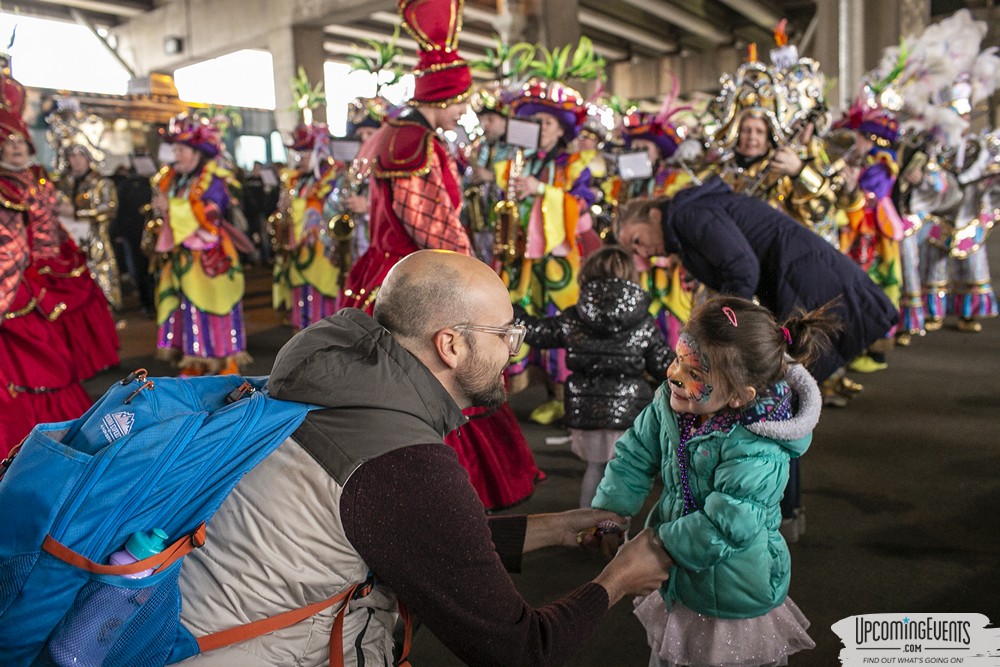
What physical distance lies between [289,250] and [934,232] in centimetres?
560

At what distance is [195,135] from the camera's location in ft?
18.8

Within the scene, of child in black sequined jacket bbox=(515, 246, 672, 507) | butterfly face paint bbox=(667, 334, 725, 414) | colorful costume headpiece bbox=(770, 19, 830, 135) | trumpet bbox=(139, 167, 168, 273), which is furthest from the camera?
trumpet bbox=(139, 167, 168, 273)

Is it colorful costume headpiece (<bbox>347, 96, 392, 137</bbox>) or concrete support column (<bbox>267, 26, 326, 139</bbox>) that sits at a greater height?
concrete support column (<bbox>267, 26, 326, 139</bbox>)

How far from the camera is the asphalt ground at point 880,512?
262 centimetres

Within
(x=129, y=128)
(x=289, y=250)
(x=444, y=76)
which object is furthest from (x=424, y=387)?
(x=129, y=128)

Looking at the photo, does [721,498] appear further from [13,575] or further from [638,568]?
[13,575]

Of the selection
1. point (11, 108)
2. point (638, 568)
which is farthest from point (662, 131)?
point (638, 568)

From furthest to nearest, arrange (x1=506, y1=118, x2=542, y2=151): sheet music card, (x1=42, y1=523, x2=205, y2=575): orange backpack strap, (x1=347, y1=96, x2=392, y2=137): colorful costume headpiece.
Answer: (x1=347, y1=96, x2=392, y2=137): colorful costume headpiece → (x1=506, y1=118, x2=542, y2=151): sheet music card → (x1=42, y1=523, x2=205, y2=575): orange backpack strap

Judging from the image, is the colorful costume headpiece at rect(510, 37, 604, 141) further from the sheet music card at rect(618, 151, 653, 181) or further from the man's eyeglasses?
the man's eyeglasses

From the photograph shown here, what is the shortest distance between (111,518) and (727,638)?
1.30 metres

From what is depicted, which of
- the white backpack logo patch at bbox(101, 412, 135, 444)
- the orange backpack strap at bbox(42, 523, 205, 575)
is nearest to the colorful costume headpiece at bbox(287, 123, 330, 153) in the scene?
the white backpack logo patch at bbox(101, 412, 135, 444)

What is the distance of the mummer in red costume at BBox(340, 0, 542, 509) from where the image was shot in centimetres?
306

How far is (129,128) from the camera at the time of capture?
1294cm

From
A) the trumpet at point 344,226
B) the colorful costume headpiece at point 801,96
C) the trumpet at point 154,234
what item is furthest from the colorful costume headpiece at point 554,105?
the trumpet at point 154,234
